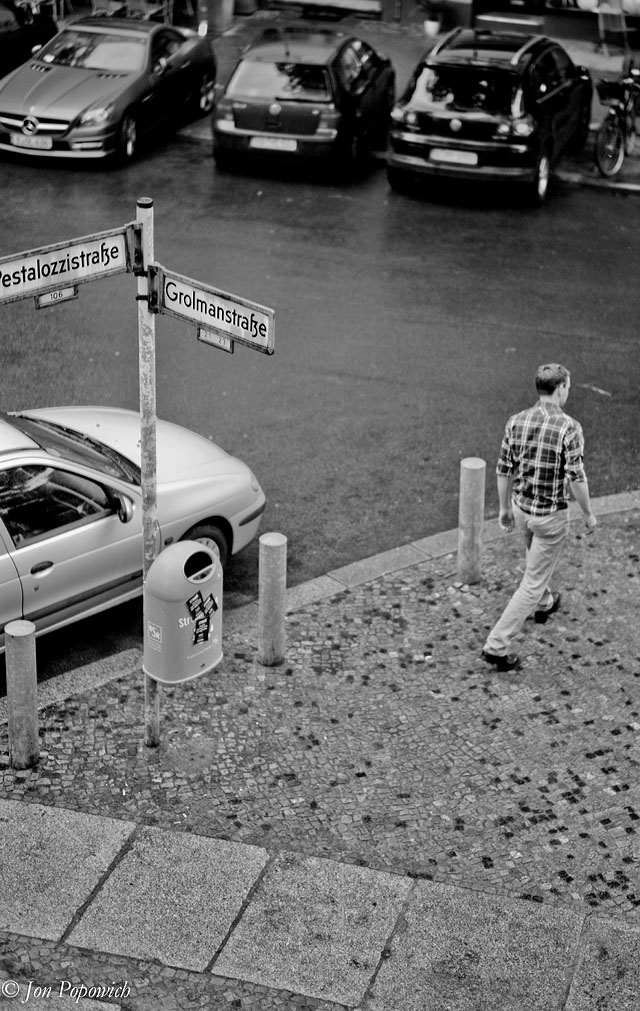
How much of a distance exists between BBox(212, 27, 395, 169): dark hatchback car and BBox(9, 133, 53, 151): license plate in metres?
2.11

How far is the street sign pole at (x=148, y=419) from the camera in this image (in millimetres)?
6934

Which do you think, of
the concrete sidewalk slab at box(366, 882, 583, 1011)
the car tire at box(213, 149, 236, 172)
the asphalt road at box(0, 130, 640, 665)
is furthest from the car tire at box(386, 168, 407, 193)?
the concrete sidewalk slab at box(366, 882, 583, 1011)

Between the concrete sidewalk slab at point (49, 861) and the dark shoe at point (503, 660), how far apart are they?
8.37 feet

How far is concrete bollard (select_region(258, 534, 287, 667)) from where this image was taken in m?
8.36

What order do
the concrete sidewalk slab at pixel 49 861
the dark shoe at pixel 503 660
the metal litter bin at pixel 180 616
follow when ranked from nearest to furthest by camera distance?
1. the concrete sidewalk slab at pixel 49 861
2. the metal litter bin at pixel 180 616
3. the dark shoe at pixel 503 660

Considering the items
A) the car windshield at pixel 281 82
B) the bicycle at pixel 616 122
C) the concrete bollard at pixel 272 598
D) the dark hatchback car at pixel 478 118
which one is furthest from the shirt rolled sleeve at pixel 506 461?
the bicycle at pixel 616 122

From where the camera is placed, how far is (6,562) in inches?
318

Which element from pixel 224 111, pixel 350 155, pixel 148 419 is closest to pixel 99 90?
pixel 224 111

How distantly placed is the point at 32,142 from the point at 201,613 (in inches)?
483

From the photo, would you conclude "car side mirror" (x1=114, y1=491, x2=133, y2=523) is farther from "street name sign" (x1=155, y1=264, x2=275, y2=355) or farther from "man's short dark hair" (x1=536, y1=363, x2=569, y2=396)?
"man's short dark hair" (x1=536, y1=363, x2=569, y2=396)

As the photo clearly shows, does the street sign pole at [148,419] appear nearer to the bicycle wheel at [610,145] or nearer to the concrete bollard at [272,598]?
the concrete bollard at [272,598]

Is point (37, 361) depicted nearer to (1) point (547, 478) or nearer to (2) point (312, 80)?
(1) point (547, 478)

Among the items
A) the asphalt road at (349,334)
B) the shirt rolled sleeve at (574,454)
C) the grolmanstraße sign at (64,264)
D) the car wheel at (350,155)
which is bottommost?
the asphalt road at (349,334)

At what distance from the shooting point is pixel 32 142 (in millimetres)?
18125
